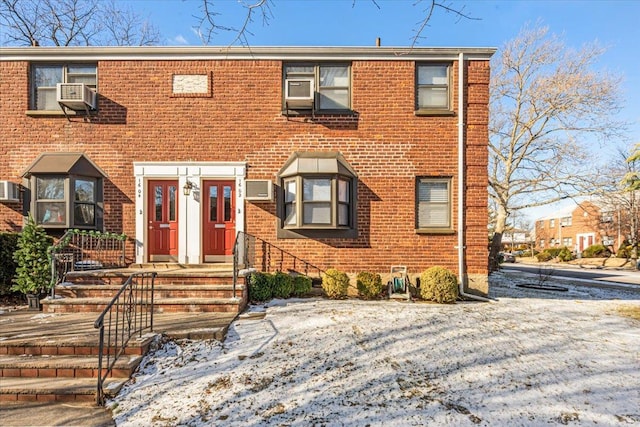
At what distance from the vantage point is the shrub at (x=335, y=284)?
24.6 feet

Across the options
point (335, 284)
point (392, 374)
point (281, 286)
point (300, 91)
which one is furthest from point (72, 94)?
point (392, 374)

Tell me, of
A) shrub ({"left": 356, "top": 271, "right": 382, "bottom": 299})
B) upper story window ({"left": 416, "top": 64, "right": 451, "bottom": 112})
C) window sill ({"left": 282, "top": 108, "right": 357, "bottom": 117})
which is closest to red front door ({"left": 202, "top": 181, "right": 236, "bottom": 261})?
window sill ({"left": 282, "top": 108, "right": 357, "bottom": 117})

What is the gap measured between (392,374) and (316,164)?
16.8ft

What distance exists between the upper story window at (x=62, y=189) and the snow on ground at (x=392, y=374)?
5.32 metres

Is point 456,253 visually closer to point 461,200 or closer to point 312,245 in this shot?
point 461,200

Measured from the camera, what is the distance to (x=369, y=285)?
25.0 feet

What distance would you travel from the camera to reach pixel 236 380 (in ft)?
12.4

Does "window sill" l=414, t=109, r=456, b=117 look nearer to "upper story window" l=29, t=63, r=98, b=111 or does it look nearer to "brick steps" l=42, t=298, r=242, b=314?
"brick steps" l=42, t=298, r=242, b=314

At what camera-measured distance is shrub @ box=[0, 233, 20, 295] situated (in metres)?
7.01

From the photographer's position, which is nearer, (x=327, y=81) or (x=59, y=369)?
(x=59, y=369)

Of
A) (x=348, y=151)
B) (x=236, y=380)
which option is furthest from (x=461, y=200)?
(x=236, y=380)

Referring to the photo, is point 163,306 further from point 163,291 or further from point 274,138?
point 274,138

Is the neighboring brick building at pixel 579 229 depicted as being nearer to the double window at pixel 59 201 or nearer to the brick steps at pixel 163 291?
the brick steps at pixel 163 291

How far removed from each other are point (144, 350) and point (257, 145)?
211 inches
